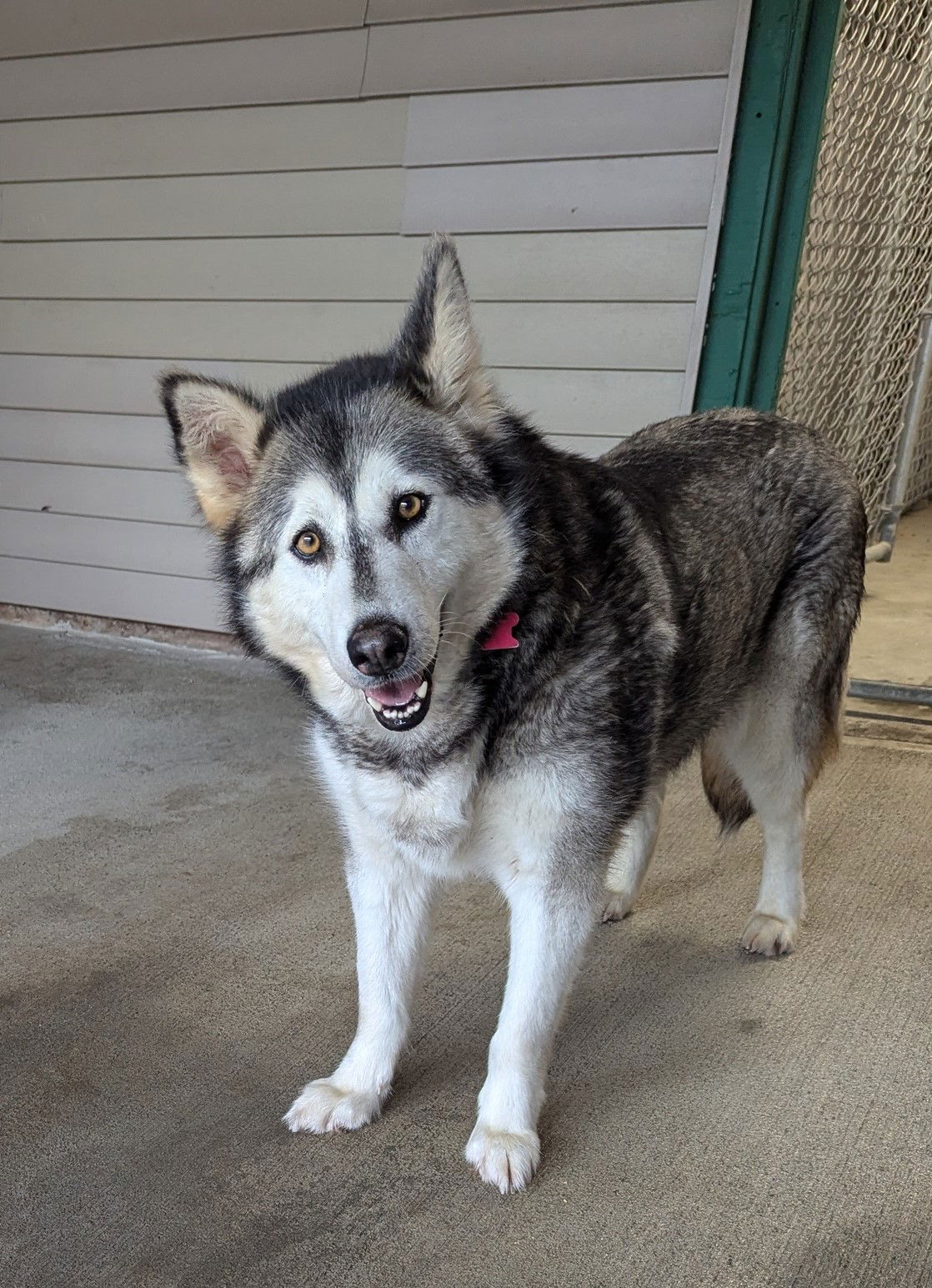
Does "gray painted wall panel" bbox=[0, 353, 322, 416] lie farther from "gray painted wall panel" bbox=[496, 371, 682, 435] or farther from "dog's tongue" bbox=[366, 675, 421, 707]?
"dog's tongue" bbox=[366, 675, 421, 707]

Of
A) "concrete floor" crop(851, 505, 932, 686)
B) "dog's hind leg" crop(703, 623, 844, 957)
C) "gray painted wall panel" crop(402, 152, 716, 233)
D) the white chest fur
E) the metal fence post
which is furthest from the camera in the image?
the metal fence post

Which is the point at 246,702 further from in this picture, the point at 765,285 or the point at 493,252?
the point at 765,285

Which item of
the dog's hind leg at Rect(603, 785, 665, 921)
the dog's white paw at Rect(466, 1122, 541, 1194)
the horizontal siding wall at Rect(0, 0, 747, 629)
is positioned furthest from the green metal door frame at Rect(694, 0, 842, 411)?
the dog's white paw at Rect(466, 1122, 541, 1194)

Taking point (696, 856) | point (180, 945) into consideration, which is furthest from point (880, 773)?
point (180, 945)

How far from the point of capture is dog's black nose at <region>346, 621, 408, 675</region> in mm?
1493

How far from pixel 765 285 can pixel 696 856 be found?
6.56 ft

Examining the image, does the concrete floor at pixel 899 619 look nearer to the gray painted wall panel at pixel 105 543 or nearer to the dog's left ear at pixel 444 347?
the dog's left ear at pixel 444 347

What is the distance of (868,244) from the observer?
15.6ft

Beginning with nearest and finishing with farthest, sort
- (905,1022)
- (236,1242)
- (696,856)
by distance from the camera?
(236,1242), (905,1022), (696,856)

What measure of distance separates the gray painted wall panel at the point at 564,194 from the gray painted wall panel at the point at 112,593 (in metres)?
1.94

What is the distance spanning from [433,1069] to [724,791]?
3.33 feet

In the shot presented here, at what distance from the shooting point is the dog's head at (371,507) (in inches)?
61.3

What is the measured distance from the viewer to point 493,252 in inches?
157

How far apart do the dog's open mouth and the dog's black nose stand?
78mm
